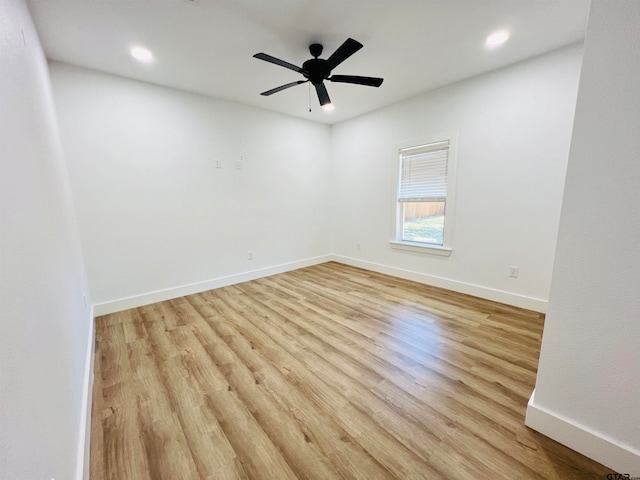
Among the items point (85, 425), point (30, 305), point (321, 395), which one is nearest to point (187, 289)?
point (85, 425)

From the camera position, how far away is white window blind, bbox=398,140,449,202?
343cm

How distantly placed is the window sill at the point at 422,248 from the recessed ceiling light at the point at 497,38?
87.4 inches

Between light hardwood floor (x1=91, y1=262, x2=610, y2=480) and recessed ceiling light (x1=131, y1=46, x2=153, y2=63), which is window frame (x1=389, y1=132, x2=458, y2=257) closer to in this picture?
light hardwood floor (x1=91, y1=262, x2=610, y2=480)

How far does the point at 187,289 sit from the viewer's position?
344cm

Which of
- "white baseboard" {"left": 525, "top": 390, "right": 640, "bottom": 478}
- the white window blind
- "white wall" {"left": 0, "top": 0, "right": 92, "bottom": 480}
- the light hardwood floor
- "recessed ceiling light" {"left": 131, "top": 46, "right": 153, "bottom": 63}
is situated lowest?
the light hardwood floor

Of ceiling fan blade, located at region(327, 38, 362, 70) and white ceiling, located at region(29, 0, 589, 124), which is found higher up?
white ceiling, located at region(29, 0, 589, 124)

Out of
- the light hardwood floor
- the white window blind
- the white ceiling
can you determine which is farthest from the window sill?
the white ceiling

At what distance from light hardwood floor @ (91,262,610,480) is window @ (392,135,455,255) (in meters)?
1.12

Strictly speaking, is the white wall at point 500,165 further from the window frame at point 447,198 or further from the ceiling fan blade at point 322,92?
the ceiling fan blade at point 322,92

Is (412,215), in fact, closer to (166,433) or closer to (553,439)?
(553,439)

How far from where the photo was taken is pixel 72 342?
1.43 meters

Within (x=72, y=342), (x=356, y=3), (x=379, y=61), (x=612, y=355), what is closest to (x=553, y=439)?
(x=612, y=355)

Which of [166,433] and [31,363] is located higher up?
[31,363]

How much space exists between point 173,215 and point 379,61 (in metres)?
3.03
